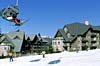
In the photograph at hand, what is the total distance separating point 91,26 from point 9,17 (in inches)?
3052

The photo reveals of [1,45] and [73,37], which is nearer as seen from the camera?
[1,45]

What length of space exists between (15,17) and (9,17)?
0.76m

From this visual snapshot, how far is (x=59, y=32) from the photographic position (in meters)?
106

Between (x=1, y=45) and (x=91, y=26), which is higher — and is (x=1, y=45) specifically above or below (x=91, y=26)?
below

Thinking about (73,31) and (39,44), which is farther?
(39,44)

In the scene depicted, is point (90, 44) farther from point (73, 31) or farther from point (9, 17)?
point (9, 17)

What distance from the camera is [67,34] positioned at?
104812 mm

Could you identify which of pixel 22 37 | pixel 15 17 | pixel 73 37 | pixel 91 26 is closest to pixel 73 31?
pixel 73 37

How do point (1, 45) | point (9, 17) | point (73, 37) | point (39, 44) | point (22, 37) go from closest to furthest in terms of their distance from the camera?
point (9, 17)
point (1, 45)
point (22, 37)
point (73, 37)
point (39, 44)

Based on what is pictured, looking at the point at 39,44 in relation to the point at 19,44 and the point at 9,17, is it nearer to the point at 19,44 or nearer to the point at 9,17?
the point at 19,44

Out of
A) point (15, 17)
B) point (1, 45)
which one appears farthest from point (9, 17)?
point (1, 45)

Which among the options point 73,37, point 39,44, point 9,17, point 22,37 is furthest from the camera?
point 39,44

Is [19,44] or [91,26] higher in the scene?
[91,26]

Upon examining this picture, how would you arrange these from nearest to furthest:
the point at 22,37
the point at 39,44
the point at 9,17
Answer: the point at 9,17 → the point at 22,37 → the point at 39,44
